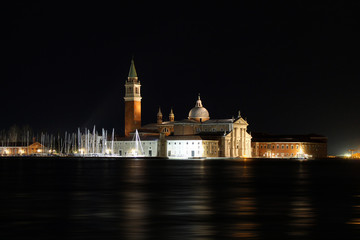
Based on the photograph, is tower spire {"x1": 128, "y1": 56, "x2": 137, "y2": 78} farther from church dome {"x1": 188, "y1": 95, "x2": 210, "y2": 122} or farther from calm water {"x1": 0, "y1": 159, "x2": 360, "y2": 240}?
calm water {"x1": 0, "y1": 159, "x2": 360, "y2": 240}

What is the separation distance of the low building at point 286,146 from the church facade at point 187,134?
6969mm

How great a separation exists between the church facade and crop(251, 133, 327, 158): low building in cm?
697

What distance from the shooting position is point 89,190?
30750 mm

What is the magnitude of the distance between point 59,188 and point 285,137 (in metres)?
117

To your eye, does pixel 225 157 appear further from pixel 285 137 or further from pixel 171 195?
pixel 171 195

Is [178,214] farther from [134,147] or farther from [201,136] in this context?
[134,147]

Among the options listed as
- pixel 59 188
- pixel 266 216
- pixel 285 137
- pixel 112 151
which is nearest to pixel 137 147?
pixel 112 151

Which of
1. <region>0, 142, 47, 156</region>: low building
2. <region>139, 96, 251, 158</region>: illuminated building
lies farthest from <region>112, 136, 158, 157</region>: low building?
<region>0, 142, 47, 156</region>: low building

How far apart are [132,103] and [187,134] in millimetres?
13852

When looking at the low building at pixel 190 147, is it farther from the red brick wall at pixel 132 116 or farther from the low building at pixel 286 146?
the low building at pixel 286 146

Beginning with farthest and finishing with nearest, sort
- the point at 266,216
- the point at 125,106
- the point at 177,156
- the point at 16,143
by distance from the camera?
the point at 16,143 → the point at 125,106 → the point at 177,156 → the point at 266,216

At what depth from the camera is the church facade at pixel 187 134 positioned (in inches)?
4916

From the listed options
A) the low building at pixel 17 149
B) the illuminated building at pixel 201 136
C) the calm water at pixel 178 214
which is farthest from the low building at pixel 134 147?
the calm water at pixel 178 214

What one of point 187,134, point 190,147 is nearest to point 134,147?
point 187,134
